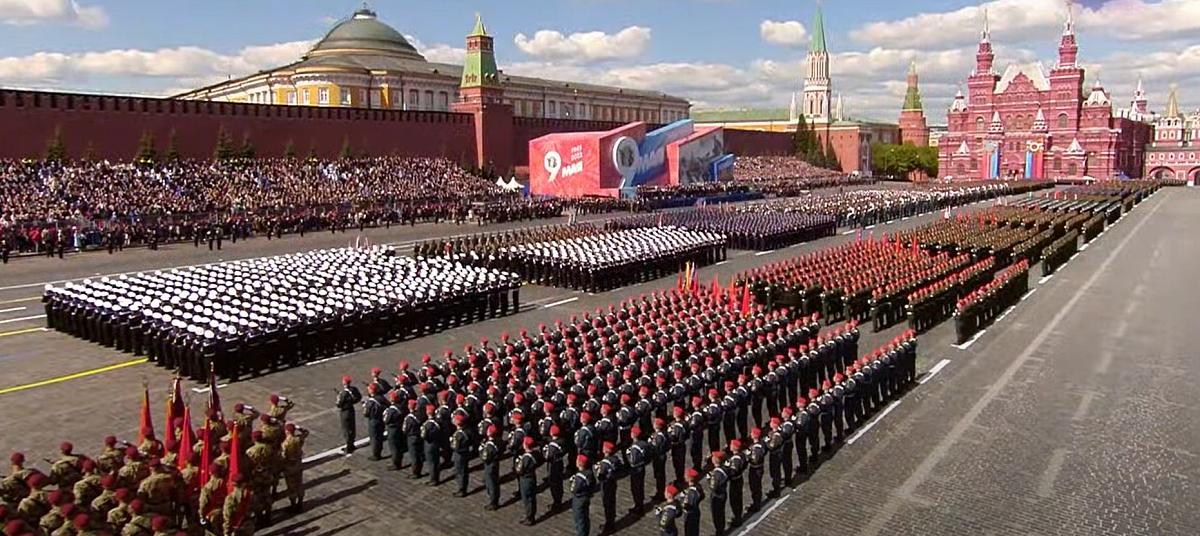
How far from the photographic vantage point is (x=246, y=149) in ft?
125

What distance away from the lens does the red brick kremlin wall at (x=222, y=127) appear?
31.7m

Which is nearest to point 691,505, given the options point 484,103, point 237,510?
point 237,510

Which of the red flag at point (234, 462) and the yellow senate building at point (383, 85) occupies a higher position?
the yellow senate building at point (383, 85)

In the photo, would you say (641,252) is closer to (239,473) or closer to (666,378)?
(666,378)

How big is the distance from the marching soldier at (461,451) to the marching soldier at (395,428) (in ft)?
2.60

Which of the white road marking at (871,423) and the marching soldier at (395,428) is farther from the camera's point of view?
the white road marking at (871,423)

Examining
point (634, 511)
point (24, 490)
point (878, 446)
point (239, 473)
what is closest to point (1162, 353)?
point (878, 446)

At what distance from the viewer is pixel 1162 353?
14242mm

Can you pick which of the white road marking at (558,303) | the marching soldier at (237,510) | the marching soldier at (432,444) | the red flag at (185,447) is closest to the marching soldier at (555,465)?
the marching soldier at (432,444)

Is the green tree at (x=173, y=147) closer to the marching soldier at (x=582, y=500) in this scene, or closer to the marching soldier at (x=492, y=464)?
the marching soldier at (x=492, y=464)

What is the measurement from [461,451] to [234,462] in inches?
81.6

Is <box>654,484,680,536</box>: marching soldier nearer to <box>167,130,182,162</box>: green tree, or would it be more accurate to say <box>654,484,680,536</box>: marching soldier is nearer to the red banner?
<box>167,130,182,162</box>: green tree

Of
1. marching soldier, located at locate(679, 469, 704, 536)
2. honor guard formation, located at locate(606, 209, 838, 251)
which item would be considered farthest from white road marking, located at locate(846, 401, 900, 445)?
honor guard formation, located at locate(606, 209, 838, 251)

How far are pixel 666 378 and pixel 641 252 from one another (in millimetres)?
11718
